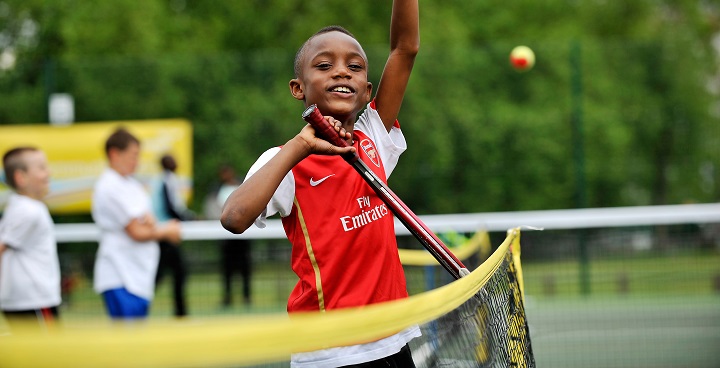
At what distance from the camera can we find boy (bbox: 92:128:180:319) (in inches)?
289

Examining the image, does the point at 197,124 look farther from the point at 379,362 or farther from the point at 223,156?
the point at 379,362

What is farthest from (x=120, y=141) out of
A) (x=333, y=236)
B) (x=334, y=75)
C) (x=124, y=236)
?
(x=333, y=236)

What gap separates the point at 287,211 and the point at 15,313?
3.95 meters

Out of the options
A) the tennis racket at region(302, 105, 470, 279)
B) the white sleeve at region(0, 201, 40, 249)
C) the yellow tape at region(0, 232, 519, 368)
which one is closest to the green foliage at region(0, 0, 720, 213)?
the white sleeve at region(0, 201, 40, 249)

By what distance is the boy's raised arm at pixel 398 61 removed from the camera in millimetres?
3424

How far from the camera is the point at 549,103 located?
604 inches

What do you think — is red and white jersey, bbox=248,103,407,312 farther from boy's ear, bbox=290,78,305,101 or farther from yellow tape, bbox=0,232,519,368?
yellow tape, bbox=0,232,519,368

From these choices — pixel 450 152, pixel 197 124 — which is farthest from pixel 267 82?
pixel 450 152

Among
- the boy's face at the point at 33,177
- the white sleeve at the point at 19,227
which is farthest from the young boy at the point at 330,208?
the boy's face at the point at 33,177

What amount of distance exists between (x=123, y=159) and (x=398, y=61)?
4.41 metres

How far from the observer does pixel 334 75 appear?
312 cm

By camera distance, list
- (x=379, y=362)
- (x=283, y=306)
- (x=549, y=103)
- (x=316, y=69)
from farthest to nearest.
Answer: (x=549, y=103)
(x=283, y=306)
(x=316, y=69)
(x=379, y=362)

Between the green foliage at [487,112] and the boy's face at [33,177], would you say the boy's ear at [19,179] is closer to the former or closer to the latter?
the boy's face at [33,177]

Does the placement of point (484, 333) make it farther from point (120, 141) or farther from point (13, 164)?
point (120, 141)
